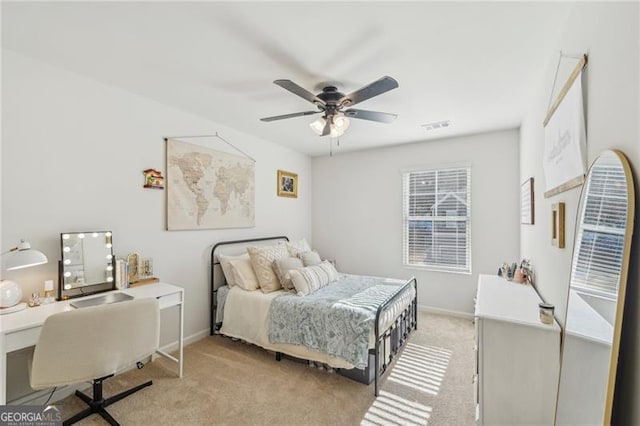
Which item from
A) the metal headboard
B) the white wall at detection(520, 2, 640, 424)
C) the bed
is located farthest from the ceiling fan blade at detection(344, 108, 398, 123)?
the metal headboard

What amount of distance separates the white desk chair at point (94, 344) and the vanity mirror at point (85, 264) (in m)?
0.73

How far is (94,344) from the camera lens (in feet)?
5.80

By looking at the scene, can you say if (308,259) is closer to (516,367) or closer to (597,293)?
(516,367)

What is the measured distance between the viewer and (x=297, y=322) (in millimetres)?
2650

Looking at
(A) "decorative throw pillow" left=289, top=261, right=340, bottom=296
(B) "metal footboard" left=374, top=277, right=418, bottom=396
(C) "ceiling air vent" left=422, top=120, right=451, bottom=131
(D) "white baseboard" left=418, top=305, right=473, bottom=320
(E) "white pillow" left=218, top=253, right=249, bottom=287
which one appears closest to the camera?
(B) "metal footboard" left=374, top=277, right=418, bottom=396

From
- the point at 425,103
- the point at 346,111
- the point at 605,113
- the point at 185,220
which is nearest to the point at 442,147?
the point at 425,103

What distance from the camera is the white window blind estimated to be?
959 millimetres

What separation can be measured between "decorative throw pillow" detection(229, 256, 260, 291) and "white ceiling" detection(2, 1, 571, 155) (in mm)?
1794

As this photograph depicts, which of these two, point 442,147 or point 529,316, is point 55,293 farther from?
point 442,147

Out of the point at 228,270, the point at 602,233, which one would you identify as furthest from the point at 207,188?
the point at 602,233

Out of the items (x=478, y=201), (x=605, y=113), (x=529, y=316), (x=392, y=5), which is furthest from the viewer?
(x=478, y=201)

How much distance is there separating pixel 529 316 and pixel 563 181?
2.70 ft

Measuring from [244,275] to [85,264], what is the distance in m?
1.43

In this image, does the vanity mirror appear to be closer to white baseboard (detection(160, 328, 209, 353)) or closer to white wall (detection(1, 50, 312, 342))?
white wall (detection(1, 50, 312, 342))
